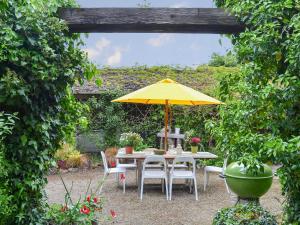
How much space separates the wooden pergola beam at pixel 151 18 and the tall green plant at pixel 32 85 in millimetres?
276

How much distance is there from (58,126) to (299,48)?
257 cm

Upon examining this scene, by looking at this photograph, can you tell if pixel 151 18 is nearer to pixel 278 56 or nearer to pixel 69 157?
pixel 278 56

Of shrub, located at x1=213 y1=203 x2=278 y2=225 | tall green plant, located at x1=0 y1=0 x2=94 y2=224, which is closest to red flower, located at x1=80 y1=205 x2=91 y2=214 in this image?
tall green plant, located at x1=0 y1=0 x2=94 y2=224

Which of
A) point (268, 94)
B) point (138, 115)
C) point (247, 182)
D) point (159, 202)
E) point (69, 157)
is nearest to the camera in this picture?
point (268, 94)

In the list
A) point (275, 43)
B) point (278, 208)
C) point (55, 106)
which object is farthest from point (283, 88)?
point (278, 208)

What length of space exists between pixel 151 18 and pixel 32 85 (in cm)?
148

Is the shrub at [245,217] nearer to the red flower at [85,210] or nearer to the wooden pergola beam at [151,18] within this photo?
the red flower at [85,210]

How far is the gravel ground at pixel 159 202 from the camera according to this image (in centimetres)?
644

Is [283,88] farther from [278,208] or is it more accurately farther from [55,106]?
[278,208]

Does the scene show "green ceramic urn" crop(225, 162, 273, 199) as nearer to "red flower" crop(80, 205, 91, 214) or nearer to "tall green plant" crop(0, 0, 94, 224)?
"red flower" crop(80, 205, 91, 214)

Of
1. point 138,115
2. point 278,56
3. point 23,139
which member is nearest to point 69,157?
point 138,115

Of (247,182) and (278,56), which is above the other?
(278,56)

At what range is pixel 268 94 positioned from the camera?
12.5 ft

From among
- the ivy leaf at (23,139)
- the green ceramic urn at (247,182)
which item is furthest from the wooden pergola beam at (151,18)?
the green ceramic urn at (247,182)
